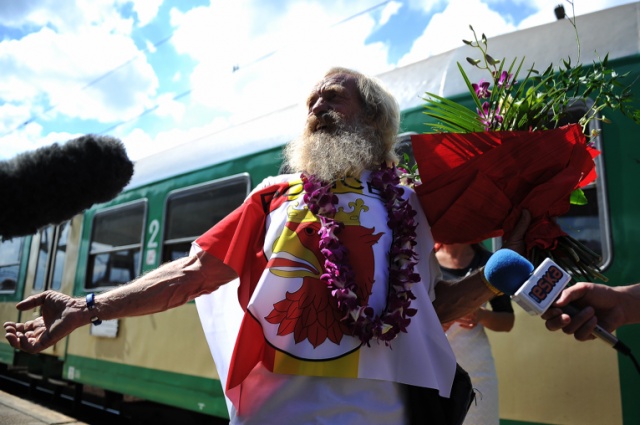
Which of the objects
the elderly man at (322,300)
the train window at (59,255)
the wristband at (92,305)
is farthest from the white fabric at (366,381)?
the train window at (59,255)

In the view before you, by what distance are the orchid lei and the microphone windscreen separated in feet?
0.81

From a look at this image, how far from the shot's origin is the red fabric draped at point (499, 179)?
1.66m

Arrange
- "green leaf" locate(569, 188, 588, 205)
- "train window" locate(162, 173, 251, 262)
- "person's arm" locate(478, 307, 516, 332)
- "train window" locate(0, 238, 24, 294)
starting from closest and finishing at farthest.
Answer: "green leaf" locate(569, 188, 588, 205) → "person's arm" locate(478, 307, 516, 332) → "train window" locate(162, 173, 251, 262) → "train window" locate(0, 238, 24, 294)

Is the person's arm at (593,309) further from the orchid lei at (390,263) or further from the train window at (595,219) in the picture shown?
the train window at (595,219)

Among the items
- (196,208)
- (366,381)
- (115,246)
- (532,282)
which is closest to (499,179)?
(532,282)

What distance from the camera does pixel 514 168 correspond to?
5.56ft

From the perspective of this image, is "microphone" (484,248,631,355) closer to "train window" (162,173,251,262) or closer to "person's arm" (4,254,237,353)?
"person's arm" (4,254,237,353)

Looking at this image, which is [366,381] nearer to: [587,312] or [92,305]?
[587,312]

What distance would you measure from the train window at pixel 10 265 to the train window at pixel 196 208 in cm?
407

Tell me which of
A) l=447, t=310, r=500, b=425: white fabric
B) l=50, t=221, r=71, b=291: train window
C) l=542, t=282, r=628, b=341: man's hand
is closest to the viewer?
l=542, t=282, r=628, b=341: man's hand

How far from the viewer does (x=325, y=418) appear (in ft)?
4.60

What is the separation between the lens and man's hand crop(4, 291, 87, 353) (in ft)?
4.80

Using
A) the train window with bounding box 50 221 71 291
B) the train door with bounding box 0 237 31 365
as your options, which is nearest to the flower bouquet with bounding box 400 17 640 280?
the train window with bounding box 50 221 71 291

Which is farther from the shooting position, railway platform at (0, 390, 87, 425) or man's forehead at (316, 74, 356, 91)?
railway platform at (0, 390, 87, 425)
